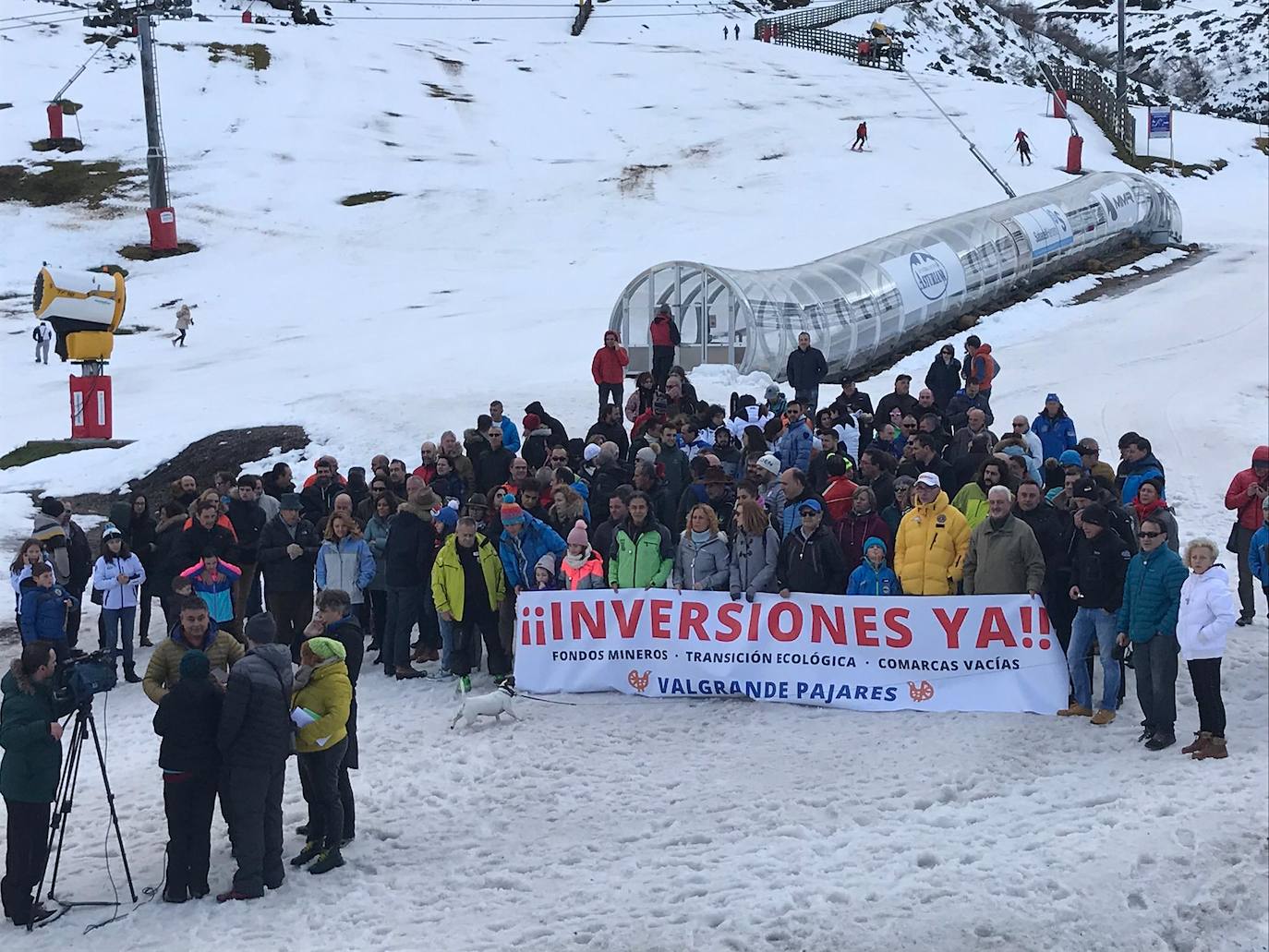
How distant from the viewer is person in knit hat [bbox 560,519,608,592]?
36.6ft

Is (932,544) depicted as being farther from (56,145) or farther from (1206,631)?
(56,145)

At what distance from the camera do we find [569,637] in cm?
1119

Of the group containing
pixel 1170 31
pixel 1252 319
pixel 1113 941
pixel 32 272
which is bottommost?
pixel 1113 941

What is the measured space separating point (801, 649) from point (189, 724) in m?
4.55

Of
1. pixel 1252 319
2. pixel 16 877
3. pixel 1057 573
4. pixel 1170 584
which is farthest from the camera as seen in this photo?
pixel 1252 319

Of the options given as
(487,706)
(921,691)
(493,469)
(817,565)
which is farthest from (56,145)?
(921,691)

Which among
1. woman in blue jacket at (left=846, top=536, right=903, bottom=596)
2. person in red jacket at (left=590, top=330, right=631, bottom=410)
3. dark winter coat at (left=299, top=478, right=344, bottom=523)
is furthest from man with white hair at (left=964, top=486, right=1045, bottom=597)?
person in red jacket at (left=590, top=330, right=631, bottom=410)

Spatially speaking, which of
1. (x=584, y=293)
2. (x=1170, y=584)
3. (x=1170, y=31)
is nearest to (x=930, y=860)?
(x=1170, y=584)

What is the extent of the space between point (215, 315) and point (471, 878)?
26372 millimetres

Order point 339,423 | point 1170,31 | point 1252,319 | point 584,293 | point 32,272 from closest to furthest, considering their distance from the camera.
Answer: point 339,423 < point 1252,319 < point 584,293 < point 32,272 < point 1170,31

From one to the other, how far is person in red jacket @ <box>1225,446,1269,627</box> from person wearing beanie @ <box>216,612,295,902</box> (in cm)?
752

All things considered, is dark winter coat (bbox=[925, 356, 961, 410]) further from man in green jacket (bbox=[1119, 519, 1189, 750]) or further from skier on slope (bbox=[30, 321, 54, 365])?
skier on slope (bbox=[30, 321, 54, 365])

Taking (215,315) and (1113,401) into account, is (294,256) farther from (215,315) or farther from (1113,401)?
(1113,401)

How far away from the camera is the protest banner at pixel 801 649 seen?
33.0 feet
